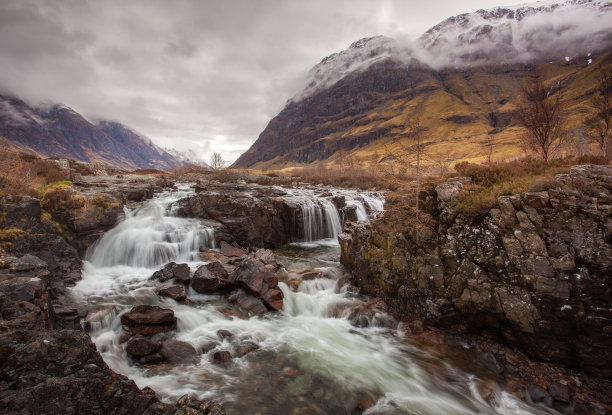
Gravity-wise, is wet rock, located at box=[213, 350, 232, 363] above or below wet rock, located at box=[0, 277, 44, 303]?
below

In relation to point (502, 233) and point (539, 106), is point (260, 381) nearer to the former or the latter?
point (502, 233)

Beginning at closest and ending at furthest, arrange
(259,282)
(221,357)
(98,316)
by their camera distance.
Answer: (221,357)
(98,316)
(259,282)

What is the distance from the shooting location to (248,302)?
39.3 feet

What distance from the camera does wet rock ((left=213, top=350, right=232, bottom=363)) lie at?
870 centimetres

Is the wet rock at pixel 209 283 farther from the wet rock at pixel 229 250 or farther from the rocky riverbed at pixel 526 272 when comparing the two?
the rocky riverbed at pixel 526 272

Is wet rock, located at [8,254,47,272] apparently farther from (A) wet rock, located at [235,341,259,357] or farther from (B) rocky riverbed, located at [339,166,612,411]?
(B) rocky riverbed, located at [339,166,612,411]

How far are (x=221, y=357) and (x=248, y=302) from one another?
3334 millimetres

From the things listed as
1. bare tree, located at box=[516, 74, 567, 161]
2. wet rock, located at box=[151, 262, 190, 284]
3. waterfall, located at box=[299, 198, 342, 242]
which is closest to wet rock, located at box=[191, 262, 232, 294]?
wet rock, located at box=[151, 262, 190, 284]

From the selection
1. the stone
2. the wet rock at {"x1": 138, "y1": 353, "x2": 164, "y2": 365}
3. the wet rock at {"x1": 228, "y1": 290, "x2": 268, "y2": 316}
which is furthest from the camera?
the stone

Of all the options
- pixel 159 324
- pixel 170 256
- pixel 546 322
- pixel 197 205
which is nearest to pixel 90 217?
pixel 170 256

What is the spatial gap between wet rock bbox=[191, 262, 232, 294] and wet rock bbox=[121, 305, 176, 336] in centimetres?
282

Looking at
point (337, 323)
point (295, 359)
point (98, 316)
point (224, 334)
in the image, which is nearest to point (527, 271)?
point (337, 323)

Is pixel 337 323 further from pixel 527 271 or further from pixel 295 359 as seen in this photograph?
pixel 527 271

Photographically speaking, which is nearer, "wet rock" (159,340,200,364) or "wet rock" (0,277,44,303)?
"wet rock" (0,277,44,303)
